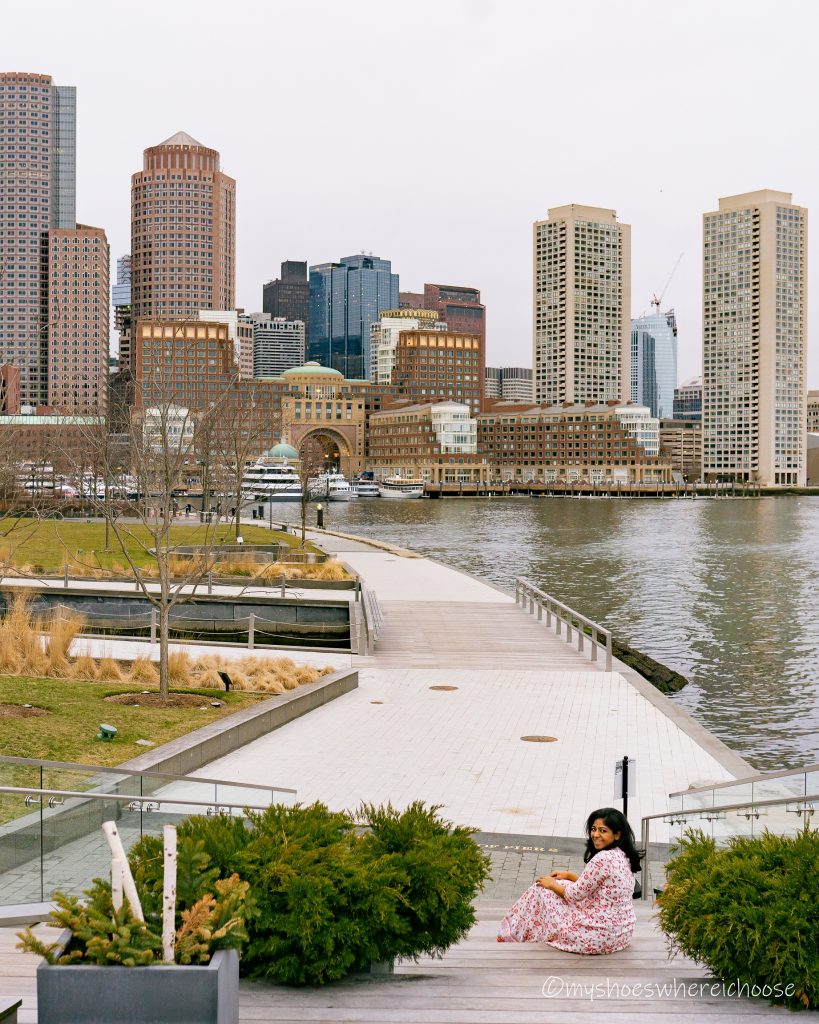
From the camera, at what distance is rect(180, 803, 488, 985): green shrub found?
5734 mm

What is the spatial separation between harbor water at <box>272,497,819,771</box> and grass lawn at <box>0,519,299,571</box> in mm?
12043

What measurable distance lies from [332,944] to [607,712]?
14577 millimetres

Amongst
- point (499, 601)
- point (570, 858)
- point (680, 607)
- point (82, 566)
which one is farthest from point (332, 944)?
point (680, 607)

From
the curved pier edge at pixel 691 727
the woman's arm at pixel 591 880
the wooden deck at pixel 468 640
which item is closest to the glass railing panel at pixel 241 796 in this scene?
the woman's arm at pixel 591 880

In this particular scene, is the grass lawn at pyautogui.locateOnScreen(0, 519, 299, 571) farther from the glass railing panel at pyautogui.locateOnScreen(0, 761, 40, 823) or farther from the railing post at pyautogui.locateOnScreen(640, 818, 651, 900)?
the glass railing panel at pyautogui.locateOnScreen(0, 761, 40, 823)

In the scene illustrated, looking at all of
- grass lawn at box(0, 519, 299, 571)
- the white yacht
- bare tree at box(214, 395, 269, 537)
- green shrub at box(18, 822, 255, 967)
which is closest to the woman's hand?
green shrub at box(18, 822, 255, 967)

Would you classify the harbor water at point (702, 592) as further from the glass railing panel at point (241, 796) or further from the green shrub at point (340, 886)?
the green shrub at point (340, 886)

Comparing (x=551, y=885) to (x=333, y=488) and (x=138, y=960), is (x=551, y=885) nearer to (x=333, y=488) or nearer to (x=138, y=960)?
(x=138, y=960)

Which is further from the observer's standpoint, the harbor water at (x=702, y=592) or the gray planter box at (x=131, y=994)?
the harbor water at (x=702, y=592)

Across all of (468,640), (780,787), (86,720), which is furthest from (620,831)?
(468,640)

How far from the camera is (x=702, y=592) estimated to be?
5184 centimetres

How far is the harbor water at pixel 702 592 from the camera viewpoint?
26.0 m

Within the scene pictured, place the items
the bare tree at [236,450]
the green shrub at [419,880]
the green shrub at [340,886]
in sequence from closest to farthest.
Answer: the green shrub at [340,886] → the green shrub at [419,880] → the bare tree at [236,450]

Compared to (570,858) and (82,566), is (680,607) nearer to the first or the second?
(82,566)
